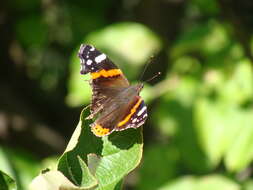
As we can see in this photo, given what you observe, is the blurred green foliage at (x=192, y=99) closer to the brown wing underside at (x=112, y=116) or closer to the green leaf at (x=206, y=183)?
the green leaf at (x=206, y=183)

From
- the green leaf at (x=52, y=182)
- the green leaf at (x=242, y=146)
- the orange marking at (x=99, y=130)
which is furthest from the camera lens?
the green leaf at (x=242, y=146)

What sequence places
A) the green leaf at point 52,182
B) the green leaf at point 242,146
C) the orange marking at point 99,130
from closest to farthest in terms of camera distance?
the green leaf at point 52,182, the orange marking at point 99,130, the green leaf at point 242,146

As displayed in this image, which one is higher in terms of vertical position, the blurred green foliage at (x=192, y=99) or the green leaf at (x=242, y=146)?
the blurred green foliage at (x=192, y=99)

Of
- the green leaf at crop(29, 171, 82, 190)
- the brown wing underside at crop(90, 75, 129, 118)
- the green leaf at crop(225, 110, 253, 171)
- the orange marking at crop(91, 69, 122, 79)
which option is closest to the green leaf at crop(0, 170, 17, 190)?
the green leaf at crop(29, 171, 82, 190)

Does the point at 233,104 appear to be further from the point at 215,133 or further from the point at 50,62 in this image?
the point at 50,62

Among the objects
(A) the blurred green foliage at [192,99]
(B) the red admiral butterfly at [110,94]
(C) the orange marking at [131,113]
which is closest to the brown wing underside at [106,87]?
(B) the red admiral butterfly at [110,94]

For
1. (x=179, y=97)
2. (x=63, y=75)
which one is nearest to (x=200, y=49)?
(x=179, y=97)
